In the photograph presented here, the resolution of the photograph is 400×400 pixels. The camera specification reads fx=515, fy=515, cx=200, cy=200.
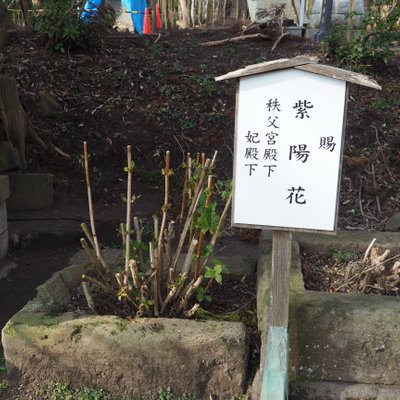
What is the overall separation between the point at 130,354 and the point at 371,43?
532 centimetres

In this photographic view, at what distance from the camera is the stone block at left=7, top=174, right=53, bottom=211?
4.77 meters

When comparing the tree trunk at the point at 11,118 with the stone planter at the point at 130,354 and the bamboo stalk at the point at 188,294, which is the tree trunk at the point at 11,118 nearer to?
the stone planter at the point at 130,354

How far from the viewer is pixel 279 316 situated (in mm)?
2328

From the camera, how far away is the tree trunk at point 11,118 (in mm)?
4852

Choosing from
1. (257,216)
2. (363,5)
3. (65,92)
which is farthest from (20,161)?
(363,5)

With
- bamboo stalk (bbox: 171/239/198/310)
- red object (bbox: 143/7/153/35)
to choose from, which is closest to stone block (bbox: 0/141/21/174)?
bamboo stalk (bbox: 171/239/198/310)

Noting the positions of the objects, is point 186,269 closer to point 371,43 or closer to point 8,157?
point 8,157

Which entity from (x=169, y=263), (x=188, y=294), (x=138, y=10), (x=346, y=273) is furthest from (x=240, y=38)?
(x=188, y=294)

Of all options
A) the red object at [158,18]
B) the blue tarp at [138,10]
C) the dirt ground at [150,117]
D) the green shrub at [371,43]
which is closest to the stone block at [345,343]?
the dirt ground at [150,117]

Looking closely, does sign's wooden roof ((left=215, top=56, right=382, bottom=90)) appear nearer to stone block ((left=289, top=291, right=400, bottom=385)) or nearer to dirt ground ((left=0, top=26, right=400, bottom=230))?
stone block ((left=289, top=291, right=400, bottom=385))

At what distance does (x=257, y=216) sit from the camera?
7.46ft

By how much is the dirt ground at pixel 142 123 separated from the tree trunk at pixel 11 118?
370 millimetres

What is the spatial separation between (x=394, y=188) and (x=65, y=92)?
3907 mm

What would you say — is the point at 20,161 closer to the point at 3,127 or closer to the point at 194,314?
the point at 3,127
